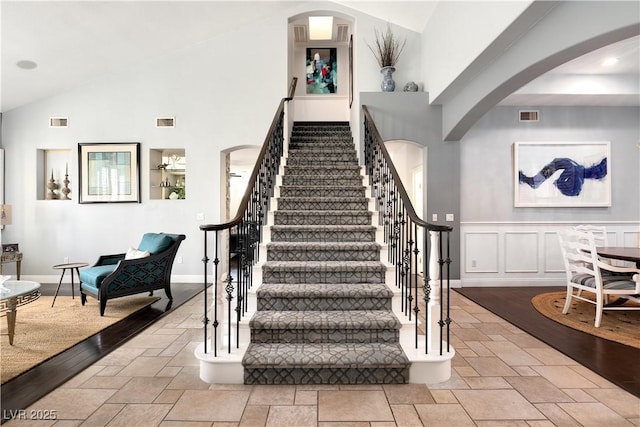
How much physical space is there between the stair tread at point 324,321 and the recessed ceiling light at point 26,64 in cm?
519

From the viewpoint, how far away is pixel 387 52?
544 centimetres

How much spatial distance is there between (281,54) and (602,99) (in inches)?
205

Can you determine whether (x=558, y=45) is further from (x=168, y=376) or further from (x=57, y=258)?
(x=57, y=258)

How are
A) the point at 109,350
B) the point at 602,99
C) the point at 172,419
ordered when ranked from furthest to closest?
the point at 602,99
the point at 109,350
the point at 172,419

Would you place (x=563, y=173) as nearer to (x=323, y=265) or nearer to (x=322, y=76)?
(x=323, y=265)

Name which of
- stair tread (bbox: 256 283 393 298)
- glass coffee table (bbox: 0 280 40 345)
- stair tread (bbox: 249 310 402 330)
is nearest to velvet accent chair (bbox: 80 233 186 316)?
glass coffee table (bbox: 0 280 40 345)

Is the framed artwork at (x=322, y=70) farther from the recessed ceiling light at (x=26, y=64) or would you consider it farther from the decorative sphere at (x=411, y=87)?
the recessed ceiling light at (x=26, y=64)

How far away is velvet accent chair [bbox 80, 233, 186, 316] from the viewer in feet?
13.4

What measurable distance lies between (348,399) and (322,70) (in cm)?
729

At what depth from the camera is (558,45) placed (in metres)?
2.77

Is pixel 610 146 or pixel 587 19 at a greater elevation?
pixel 587 19

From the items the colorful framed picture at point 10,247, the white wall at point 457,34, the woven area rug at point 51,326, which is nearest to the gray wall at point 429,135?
the white wall at point 457,34

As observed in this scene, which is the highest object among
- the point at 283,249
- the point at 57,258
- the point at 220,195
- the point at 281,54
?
the point at 281,54

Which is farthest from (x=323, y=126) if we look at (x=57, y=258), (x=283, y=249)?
(x=57, y=258)
